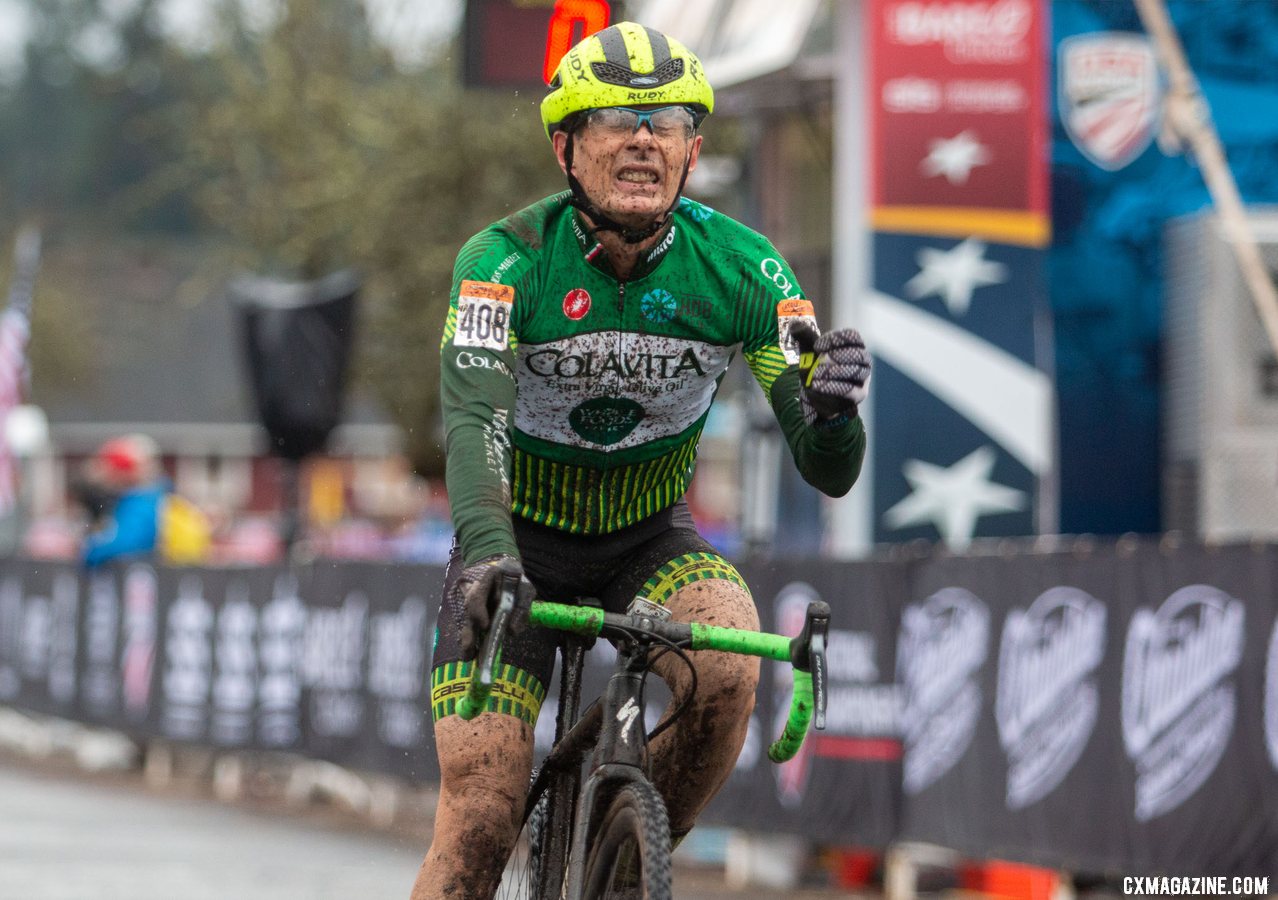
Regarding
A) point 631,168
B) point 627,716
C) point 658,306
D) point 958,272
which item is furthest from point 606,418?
point 958,272

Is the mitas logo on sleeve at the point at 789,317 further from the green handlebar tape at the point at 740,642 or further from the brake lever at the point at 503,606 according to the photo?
the brake lever at the point at 503,606

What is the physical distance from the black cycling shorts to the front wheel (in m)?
0.51

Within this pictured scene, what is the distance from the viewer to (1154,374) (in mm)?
15031

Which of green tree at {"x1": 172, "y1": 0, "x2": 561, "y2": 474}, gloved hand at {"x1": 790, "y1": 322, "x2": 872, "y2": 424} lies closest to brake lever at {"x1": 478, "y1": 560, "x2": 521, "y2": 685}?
gloved hand at {"x1": 790, "y1": 322, "x2": 872, "y2": 424}

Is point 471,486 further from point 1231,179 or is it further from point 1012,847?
point 1231,179

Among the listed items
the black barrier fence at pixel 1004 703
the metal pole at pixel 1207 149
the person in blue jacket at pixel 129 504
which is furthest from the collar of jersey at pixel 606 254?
the person in blue jacket at pixel 129 504

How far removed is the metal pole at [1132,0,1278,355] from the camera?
13125mm

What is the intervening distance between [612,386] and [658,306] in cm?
21

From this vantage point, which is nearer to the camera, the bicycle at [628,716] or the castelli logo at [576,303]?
the bicycle at [628,716]

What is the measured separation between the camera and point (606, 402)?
5055 mm

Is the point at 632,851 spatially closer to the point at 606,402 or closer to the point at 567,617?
the point at 567,617

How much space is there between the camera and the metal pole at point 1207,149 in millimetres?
13125

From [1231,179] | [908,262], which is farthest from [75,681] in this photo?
[1231,179]

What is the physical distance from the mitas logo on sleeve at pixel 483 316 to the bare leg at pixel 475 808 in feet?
2.80
